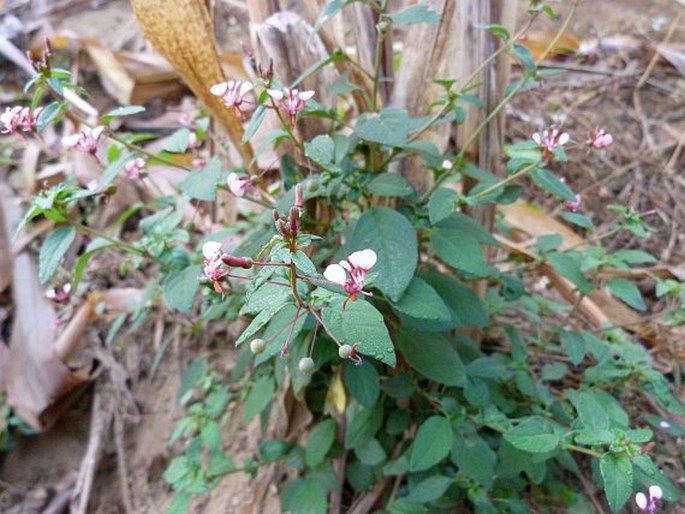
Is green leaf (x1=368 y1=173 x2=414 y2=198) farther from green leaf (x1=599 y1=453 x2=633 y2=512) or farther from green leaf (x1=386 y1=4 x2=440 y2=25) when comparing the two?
green leaf (x1=599 y1=453 x2=633 y2=512)

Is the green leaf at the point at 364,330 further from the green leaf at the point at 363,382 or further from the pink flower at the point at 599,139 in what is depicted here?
the pink flower at the point at 599,139

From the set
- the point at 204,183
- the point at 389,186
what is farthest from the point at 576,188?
the point at 204,183

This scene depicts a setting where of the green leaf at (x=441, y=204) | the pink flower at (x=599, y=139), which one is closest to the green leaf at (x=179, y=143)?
the green leaf at (x=441, y=204)

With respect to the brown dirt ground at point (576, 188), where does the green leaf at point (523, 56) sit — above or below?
above

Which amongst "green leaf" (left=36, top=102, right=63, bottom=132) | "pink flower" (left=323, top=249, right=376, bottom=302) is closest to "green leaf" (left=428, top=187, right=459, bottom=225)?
"pink flower" (left=323, top=249, right=376, bottom=302)

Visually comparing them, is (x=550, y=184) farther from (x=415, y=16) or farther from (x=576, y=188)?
(x=576, y=188)
